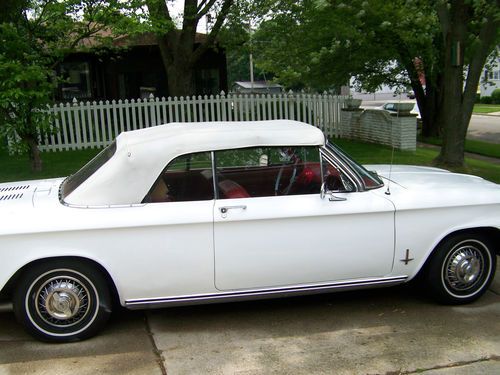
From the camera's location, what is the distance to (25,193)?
14.6ft

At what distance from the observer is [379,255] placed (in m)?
4.26

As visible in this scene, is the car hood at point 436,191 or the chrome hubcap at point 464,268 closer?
the car hood at point 436,191

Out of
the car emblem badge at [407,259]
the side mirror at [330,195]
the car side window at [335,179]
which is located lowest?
the car emblem badge at [407,259]

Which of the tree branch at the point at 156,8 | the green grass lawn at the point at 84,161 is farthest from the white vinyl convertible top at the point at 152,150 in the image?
the tree branch at the point at 156,8

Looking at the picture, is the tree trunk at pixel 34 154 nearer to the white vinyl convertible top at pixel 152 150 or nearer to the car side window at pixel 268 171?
the white vinyl convertible top at pixel 152 150

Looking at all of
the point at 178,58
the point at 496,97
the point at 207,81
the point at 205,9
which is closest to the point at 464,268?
the point at 205,9

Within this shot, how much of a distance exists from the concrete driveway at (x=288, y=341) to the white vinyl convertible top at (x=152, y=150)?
3.45 feet

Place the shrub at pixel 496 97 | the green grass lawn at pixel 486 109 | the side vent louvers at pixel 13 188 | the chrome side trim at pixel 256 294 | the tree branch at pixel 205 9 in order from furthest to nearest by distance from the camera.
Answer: the shrub at pixel 496 97 < the green grass lawn at pixel 486 109 < the tree branch at pixel 205 9 < the side vent louvers at pixel 13 188 < the chrome side trim at pixel 256 294

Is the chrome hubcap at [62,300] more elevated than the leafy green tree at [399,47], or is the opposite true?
the leafy green tree at [399,47]

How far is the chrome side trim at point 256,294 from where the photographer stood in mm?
3982

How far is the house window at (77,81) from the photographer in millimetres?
19688

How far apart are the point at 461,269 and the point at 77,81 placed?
58.7ft

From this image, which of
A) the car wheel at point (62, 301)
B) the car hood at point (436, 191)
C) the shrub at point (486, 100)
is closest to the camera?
the car wheel at point (62, 301)

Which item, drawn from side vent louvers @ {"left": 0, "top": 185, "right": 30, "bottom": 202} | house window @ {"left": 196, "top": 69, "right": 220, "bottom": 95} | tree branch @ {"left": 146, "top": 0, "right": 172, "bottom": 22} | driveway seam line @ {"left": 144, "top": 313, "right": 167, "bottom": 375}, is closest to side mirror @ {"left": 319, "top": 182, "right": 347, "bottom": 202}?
driveway seam line @ {"left": 144, "top": 313, "right": 167, "bottom": 375}
